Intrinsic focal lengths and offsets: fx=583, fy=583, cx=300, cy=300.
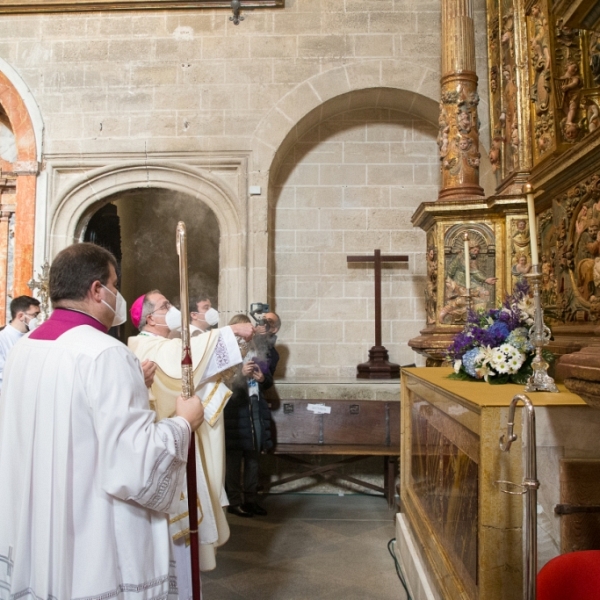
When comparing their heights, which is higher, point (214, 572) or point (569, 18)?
point (569, 18)

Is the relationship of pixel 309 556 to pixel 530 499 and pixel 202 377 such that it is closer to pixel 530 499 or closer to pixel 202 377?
pixel 202 377

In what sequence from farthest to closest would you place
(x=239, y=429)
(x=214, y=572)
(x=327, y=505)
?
(x=327, y=505) < (x=239, y=429) < (x=214, y=572)

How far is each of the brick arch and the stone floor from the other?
11.6ft

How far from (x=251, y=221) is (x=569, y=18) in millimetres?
3569

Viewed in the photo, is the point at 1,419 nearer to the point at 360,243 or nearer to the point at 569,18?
the point at 569,18

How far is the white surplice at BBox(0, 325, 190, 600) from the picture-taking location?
1.72m

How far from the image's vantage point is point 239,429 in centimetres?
484

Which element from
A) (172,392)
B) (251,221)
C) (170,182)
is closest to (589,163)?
(172,392)

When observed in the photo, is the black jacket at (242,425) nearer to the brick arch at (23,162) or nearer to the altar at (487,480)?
the altar at (487,480)

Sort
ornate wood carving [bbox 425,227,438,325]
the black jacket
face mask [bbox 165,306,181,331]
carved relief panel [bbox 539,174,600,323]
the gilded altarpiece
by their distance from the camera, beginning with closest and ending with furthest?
1. carved relief panel [bbox 539,174,600,323]
2. the gilded altarpiece
3. face mask [bbox 165,306,181,331]
4. ornate wood carving [bbox 425,227,438,325]
5. the black jacket

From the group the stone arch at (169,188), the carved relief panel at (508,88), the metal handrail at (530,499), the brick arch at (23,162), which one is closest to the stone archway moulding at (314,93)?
the stone arch at (169,188)

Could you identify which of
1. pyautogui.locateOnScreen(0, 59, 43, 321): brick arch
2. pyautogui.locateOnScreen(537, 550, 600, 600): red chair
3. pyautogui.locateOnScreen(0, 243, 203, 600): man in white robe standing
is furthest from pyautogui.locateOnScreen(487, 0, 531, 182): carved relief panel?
pyautogui.locateOnScreen(0, 59, 43, 321): brick arch

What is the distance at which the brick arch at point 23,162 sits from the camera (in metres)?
6.15

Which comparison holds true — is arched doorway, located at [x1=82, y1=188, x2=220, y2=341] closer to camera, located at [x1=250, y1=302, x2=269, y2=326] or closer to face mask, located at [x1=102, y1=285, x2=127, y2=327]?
camera, located at [x1=250, y1=302, x2=269, y2=326]
